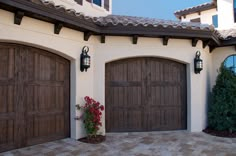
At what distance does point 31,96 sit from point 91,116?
1.76 m

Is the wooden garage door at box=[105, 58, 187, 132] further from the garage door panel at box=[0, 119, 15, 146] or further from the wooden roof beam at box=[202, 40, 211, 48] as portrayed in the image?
the garage door panel at box=[0, 119, 15, 146]

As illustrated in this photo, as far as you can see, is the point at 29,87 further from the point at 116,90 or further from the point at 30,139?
the point at 116,90

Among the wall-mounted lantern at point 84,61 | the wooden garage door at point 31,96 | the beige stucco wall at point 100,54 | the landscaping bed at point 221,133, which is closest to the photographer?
the wooden garage door at point 31,96

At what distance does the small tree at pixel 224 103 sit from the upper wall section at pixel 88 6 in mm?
5109

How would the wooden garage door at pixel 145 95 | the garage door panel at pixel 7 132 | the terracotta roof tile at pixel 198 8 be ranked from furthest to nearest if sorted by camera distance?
the terracotta roof tile at pixel 198 8
the wooden garage door at pixel 145 95
the garage door panel at pixel 7 132

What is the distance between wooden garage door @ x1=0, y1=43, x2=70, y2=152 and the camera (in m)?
5.46

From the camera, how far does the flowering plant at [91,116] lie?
6.70 m

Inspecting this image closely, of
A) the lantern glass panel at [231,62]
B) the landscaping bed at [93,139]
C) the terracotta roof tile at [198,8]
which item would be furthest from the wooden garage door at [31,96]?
the terracotta roof tile at [198,8]

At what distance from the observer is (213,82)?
30.3ft

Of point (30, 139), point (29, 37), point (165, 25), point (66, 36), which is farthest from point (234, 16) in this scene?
point (30, 139)

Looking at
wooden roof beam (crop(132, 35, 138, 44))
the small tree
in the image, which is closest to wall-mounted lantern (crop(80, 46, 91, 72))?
wooden roof beam (crop(132, 35, 138, 44))

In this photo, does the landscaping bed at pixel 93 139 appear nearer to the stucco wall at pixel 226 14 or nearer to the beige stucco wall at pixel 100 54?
the beige stucco wall at pixel 100 54

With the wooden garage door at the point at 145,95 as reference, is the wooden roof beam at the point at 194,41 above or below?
above

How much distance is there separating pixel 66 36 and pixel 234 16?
8.37 m
